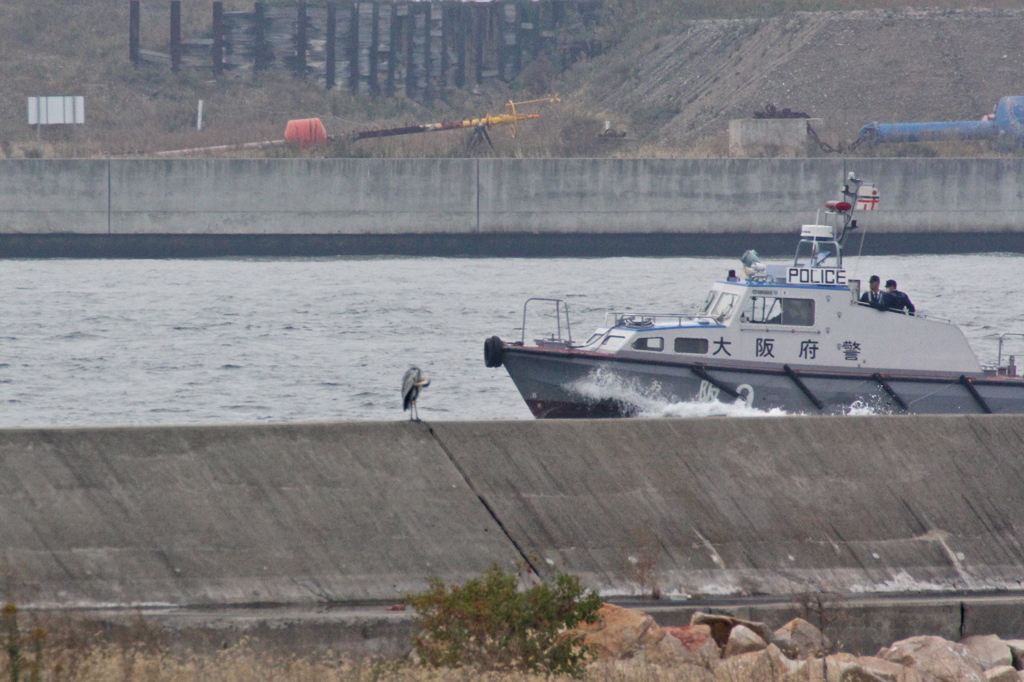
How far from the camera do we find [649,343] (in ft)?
60.8

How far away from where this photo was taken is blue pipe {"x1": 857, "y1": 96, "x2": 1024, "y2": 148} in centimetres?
5653

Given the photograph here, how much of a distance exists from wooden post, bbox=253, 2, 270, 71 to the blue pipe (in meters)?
32.5

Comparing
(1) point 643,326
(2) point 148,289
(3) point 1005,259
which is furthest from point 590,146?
(1) point 643,326

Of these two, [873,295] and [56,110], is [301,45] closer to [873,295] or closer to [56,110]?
[56,110]

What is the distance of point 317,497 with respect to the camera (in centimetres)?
924

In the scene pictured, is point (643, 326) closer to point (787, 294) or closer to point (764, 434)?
point (787, 294)

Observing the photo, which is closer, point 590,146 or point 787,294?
point 787,294

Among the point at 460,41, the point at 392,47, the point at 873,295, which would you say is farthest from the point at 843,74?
the point at 873,295

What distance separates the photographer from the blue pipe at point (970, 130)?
5653 cm

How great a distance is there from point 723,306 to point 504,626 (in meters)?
12.1

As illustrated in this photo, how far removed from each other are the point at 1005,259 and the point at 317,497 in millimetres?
46517

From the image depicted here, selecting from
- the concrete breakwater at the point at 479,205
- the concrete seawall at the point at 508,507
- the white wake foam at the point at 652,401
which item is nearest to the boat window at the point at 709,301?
the white wake foam at the point at 652,401

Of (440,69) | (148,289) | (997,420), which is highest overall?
(440,69)

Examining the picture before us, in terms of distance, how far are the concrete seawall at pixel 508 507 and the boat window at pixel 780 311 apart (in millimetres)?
8228
